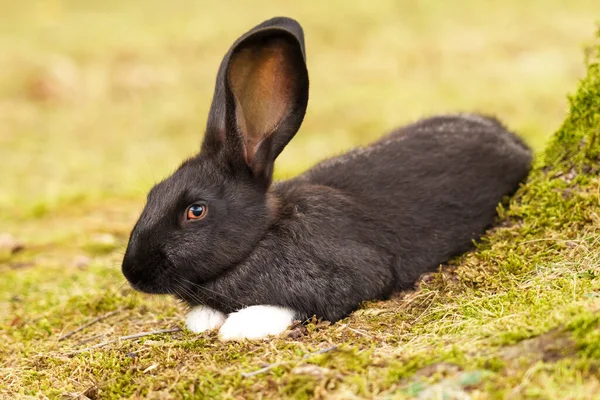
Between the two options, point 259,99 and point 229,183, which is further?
point 229,183

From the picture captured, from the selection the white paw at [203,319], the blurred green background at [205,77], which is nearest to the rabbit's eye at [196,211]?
the white paw at [203,319]

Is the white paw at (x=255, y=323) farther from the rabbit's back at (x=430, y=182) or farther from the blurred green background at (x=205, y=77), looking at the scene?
the blurred green background at (x=205, y=77)

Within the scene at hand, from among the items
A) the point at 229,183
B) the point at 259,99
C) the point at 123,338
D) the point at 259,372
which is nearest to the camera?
the point at 259,372

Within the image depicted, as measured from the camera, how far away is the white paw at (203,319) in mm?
5000

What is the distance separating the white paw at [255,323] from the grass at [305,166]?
0.37 ft

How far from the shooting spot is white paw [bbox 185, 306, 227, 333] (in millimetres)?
5000

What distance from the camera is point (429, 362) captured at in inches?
146

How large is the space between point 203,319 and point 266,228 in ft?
2.66

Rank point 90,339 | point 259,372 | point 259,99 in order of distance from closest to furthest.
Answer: point 259,372, point 259,99, point 90,339

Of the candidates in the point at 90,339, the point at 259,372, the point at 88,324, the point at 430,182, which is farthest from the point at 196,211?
the point at 430,182

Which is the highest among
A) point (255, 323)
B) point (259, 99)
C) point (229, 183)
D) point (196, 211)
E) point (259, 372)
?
point (259, 99)

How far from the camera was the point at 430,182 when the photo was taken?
19.5 ft

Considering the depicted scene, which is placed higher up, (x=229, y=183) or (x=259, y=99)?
(x=259, y=99)

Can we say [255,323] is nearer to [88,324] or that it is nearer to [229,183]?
[229,183]
